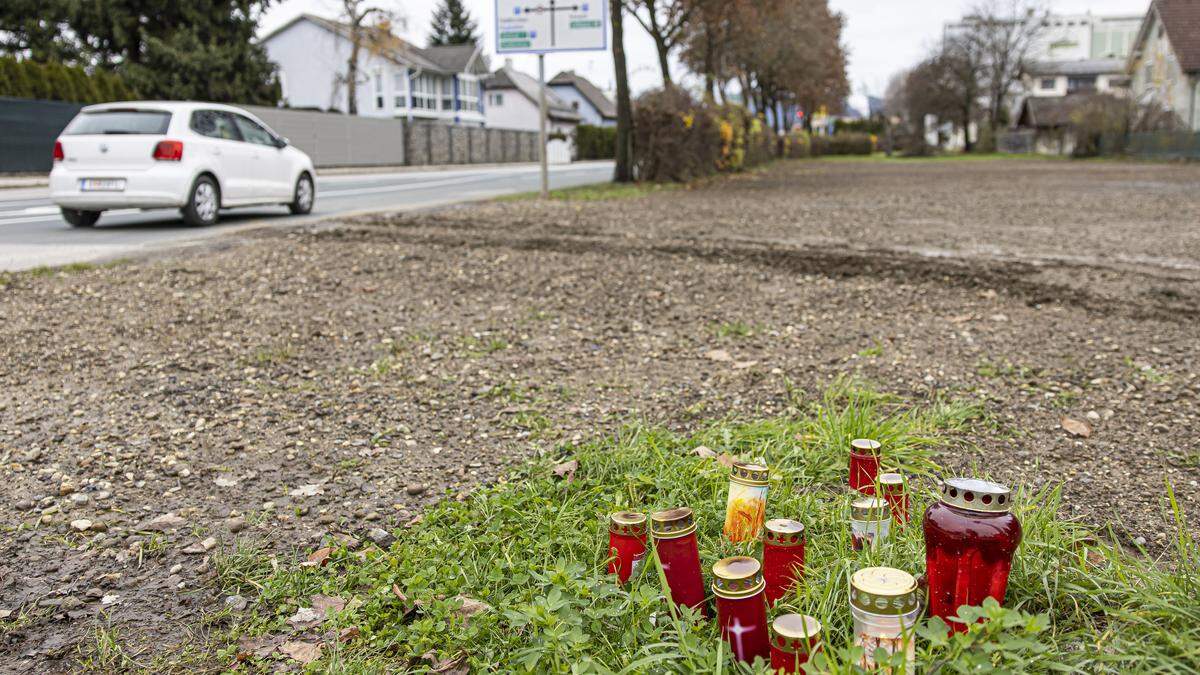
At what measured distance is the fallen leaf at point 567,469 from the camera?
296 centimetres

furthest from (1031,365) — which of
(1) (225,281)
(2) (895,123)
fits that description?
(2) (895,123)

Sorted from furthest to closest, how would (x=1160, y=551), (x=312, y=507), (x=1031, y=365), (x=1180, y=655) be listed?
(x=1031, y=365) → (x=312, y=507) → (x=1160, y=551) → (x=1180, y=655)

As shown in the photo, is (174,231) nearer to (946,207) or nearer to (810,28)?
(946,207)

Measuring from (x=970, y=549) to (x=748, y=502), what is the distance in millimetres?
673

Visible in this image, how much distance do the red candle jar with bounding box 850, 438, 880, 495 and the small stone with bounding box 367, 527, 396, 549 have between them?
4.41 ft

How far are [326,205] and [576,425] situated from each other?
1104cm

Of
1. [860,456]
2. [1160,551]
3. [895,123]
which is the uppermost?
[895,123]

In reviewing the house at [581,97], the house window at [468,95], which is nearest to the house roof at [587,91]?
the house at [581,97]

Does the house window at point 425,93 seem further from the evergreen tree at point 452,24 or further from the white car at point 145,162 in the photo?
the white car at point 145,162

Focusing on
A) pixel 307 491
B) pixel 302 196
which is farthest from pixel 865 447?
pixel 302 196

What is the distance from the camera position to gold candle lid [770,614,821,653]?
5.54 ft

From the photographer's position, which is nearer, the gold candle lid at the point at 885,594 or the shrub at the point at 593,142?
the gold candle lid at the point at 885,594

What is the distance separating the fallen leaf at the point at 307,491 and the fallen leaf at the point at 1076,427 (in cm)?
265

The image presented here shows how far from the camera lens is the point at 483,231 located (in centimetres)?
862
